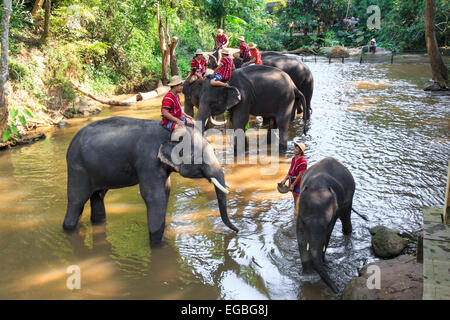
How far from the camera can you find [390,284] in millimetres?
4035

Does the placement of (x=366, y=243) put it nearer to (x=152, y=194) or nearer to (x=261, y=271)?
(x=261, y=271)

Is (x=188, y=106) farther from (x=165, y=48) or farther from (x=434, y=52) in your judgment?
(x=434, y=52)

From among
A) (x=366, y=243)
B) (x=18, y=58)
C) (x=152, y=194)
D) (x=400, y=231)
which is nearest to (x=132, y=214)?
(x=152, y=194)

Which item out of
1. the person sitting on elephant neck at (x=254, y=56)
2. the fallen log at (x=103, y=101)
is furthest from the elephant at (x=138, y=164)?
the fallen log at (x=103, y=101)

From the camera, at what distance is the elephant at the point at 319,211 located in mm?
4231

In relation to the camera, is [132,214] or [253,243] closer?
[253,243]

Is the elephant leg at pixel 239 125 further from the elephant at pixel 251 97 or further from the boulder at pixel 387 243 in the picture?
the boulder at pixel 387 243

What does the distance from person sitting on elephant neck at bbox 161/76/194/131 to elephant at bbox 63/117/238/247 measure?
0.10 m

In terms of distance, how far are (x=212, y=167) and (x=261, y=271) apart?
4.44ft

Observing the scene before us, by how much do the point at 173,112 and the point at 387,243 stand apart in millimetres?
3067

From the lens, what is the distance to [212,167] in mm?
5148

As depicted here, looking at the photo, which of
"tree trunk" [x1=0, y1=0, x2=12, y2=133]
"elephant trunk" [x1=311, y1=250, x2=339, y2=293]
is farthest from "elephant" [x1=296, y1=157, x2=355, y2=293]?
"tree trunk" [x1=0, y1=0, x2=12, y2=133]

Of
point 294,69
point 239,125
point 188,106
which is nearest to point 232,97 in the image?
point 239,125

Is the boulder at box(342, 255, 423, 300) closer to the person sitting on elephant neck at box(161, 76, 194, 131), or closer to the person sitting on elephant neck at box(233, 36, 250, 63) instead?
the person sitting on elephant neck at box(161, 76, 194, 131)
